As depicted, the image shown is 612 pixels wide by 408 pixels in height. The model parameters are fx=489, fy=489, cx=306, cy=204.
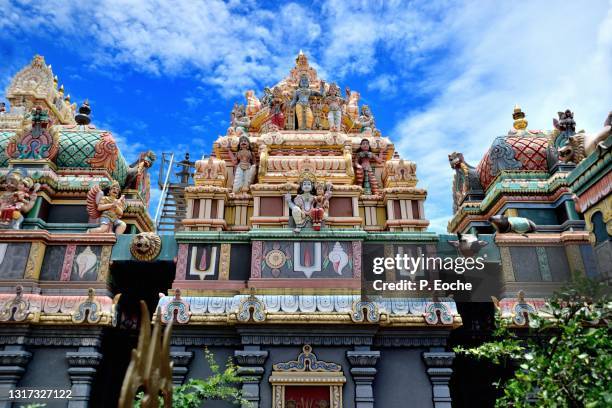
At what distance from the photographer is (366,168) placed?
16.5m

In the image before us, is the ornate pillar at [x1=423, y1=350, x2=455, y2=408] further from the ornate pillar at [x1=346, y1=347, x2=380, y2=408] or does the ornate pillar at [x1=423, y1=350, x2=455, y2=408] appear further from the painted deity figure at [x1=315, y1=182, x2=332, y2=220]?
the painted deity figure at [x1=315, y1=182, x2=332, y2=220]

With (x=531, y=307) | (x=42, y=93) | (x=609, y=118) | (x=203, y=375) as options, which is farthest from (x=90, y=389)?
(x=42, y=93)

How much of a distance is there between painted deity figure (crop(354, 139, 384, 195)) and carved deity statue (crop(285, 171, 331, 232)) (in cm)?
237

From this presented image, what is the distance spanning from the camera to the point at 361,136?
17.7 metres

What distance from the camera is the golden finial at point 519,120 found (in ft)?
61.0

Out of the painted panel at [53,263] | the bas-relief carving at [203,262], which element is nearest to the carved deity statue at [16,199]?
the painted panel at [53,263]

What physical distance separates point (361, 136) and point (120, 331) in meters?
10.2

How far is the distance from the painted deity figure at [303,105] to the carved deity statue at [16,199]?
8.94 m

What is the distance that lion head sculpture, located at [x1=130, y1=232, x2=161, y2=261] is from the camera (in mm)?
13070

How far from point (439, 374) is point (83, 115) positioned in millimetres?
14583

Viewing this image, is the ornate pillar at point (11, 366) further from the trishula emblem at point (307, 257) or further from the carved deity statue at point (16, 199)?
the trishula emblem at point (307, 257)

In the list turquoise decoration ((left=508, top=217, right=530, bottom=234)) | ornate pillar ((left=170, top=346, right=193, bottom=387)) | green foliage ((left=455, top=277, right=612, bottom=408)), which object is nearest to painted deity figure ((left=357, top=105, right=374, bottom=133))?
turquoise decoration ((left=508, top=217, right=530, bottom=234))

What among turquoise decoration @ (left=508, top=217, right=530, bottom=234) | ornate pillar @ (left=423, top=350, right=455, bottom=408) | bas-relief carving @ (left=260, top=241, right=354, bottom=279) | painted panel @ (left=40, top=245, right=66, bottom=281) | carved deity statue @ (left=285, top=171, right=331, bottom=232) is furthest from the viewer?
turquoise decoration @ (left=508, top=217, right=530, bottom=234)

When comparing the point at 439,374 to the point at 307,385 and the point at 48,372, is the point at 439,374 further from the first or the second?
the point at 48,372
